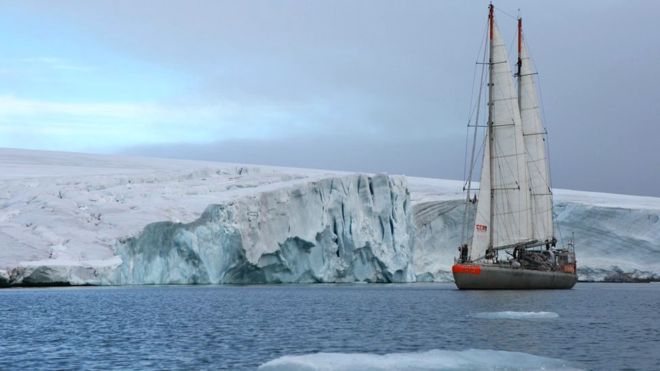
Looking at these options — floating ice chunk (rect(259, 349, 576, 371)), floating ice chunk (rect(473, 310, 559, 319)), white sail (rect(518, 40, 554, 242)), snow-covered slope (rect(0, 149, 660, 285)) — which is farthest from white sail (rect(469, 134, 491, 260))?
floating ice chunk (rect(259, 349, 576, 371))

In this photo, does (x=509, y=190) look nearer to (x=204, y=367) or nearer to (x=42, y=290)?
(x=42, y=290)

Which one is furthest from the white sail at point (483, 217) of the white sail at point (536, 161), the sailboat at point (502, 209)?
the white sail at point (536, 161)

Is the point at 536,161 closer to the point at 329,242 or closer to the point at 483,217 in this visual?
the point at 483,217

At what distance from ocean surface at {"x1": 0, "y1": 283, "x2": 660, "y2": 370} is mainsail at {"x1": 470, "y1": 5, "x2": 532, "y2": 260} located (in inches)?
206

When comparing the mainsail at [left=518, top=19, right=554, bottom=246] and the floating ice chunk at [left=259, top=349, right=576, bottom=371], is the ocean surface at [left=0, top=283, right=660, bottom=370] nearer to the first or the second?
the floating ice chunk at [left=259, top=349, right=576, bottom=371]

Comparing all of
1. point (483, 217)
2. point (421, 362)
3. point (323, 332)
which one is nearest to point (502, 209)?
point (483, 217)

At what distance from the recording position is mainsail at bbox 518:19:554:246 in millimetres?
44594

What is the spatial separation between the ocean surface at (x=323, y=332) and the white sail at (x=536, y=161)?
28.2 ft

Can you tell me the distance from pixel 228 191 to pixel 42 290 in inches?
483

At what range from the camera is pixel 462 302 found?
32.8 m

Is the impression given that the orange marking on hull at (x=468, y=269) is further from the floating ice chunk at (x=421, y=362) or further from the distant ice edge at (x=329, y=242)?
the floating ice chunk at (x=421, y=362)

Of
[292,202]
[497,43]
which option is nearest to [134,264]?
[292,202]

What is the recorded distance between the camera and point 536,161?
45.1m

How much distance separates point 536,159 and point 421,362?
3191cm
